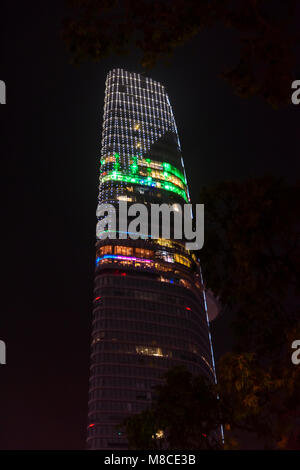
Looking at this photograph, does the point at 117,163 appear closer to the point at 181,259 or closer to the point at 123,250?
the point at 123,250

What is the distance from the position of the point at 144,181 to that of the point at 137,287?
33.5m

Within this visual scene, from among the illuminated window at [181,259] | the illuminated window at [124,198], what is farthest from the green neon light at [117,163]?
the illuminated window at [181,259]

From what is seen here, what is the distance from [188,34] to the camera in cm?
1384

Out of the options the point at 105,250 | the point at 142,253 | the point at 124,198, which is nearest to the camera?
the point at 105,250

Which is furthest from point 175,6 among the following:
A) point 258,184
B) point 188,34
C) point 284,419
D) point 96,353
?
point 96,353

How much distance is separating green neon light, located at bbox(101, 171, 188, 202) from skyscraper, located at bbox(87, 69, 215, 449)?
0.99ft

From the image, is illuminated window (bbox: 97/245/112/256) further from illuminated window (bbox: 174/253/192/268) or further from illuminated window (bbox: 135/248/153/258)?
illuminated window (bbox: 174/253/192/268)

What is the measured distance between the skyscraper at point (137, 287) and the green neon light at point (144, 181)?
0.30 meters

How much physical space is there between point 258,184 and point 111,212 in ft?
372

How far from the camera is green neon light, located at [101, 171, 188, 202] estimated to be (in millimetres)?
135125

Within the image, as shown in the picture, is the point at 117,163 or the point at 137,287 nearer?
the point at 137,287

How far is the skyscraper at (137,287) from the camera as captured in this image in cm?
10656

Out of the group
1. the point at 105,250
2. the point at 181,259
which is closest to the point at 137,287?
the point at 105,250

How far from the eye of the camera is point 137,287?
12294 centimetres
